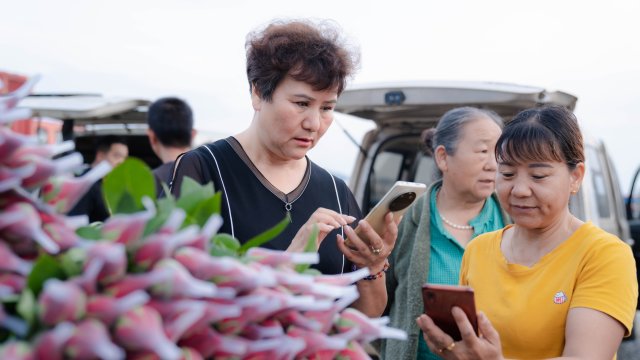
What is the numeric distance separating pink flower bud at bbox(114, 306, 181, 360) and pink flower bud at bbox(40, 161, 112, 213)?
9.3 inches

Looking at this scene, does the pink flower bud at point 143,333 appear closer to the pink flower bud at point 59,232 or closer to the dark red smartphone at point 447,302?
the pink flower bud at point 59,232

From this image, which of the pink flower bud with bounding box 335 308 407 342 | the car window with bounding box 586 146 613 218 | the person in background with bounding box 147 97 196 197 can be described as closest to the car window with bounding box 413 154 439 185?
the car window with bounding box 586 146 613 218

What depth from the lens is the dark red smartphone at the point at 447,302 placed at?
1.85 meters

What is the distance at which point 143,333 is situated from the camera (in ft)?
2.89

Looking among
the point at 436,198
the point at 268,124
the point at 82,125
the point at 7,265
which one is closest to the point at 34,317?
the point at 7,265

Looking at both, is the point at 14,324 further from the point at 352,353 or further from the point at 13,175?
the point at 352,353

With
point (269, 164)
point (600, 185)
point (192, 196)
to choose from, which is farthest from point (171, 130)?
point (600, 185)

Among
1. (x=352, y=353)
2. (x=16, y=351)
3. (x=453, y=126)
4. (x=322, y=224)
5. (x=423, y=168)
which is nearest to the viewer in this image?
(x=16, y=351)

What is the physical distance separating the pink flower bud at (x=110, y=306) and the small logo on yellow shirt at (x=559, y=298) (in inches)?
64.9

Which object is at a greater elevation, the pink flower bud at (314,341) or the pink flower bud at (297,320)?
the pink flower bud at (297,320)

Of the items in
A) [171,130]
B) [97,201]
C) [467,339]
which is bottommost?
[97,201]

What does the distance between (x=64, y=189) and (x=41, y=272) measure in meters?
0.16

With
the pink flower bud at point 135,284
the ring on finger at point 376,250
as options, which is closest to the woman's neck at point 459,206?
the ring on finger at point 376,250

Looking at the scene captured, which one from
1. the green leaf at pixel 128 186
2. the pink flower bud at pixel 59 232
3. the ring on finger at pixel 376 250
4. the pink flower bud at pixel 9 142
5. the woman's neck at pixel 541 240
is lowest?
the ring on finger at pixel 376 250
